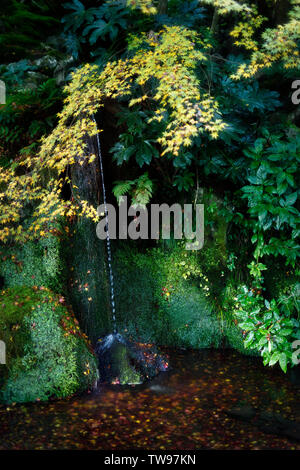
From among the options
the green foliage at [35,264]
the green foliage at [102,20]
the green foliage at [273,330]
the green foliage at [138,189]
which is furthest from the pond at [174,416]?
the green foliage at [102,20]

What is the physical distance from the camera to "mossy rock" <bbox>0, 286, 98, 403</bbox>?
4.59 m

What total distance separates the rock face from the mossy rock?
30 centimetres

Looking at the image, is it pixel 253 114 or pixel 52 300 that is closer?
pixel 52 300

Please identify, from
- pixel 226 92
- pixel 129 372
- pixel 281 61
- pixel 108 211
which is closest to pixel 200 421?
pixel 129 372

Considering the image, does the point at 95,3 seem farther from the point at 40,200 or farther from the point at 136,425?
the point at 136,425

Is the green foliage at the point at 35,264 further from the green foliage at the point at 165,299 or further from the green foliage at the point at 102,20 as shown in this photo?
the green foliage at the point at 102,20

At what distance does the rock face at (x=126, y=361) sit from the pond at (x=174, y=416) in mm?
138

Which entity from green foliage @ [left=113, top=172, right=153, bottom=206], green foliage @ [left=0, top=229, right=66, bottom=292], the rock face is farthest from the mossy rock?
green foliage @ [left=113, top=172, right=153, bottom=206]

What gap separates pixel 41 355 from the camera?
15.3 ft

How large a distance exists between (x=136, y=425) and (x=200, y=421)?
633 millimetres

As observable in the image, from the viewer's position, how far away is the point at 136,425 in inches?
160

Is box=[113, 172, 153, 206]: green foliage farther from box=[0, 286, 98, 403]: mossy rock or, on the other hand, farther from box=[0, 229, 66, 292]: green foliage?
box=[0, 286, 98, 403]: mossy rock

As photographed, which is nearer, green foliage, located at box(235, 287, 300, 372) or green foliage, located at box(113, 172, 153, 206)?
green foliage, located at box(235, 287, 300, 372)

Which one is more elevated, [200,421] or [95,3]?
[95,3]
